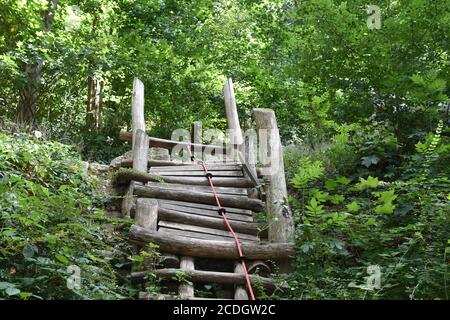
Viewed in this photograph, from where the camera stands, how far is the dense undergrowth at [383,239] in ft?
12.6

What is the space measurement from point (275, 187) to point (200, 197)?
88 cm

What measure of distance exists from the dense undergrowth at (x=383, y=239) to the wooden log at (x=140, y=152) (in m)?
2.42

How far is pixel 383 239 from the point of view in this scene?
14.7ft

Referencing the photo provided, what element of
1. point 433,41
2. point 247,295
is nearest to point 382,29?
point 433,41

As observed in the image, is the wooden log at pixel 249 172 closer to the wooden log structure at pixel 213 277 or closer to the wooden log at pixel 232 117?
the wooden log at pixel 232 117

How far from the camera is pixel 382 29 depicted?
650cm

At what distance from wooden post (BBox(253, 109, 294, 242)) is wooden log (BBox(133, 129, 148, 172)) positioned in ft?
5.25

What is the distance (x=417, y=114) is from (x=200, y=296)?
12.0 ft

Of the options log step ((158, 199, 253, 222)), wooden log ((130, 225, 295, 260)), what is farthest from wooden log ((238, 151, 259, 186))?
wooden log ((130, 225, 295, 260))

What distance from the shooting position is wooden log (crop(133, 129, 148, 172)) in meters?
7.03

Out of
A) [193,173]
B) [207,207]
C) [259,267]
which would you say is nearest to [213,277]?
[259,267]

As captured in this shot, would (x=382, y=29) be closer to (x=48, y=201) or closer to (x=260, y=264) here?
(x=260, y=264)

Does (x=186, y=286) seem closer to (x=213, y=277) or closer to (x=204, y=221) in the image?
(x=213, y=277)

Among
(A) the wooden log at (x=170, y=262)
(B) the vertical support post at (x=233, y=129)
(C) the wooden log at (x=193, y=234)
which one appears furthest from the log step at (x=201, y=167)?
(A) the wooden log at (x=170, y=262)
